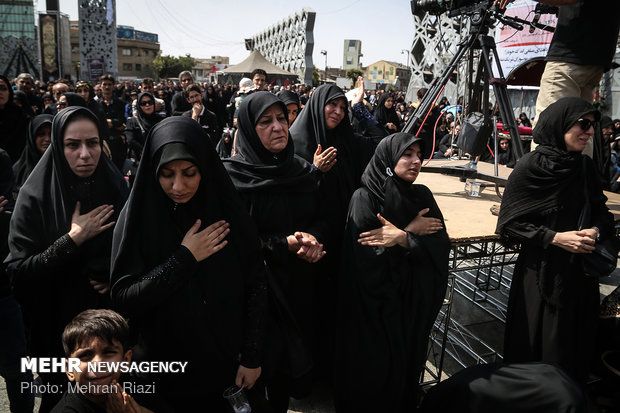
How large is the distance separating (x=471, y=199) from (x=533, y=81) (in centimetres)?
1455

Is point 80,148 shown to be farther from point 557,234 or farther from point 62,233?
point 557,234

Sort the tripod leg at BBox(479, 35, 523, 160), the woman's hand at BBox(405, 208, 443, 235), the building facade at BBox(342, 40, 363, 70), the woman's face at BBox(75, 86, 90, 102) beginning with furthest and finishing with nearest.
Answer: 1. the building facade at BBox(342, 40, 363, 70)
2. the woman's face at BBox(75, 86, 90, 102)
3. the tripod leg at BBox(479, 35, 523, 160)
4. the woman's hand at BBox(405, 208, 443, 235)

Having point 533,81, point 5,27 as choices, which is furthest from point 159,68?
point 533,81

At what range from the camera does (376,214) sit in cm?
213

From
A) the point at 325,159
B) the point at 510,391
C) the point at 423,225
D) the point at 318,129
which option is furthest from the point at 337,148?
the point at 510,391

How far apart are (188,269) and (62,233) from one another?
74 cm

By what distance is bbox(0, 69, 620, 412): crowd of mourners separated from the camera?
4.79ft

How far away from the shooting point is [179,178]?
142cm

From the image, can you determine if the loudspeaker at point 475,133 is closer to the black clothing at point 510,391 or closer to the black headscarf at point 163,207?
the black clothing at point 510,391

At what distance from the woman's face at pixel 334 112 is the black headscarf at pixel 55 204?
4.68ft

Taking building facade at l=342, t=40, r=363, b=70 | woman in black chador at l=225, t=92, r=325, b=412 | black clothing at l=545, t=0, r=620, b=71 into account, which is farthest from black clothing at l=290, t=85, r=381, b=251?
building facade at l=342, t=40, r=363, b=70

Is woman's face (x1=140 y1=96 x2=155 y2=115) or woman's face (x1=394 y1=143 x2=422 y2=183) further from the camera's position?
woman's face (x1=140 y1=96 x2=155 y2=115)

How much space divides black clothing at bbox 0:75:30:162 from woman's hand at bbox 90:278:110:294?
2.64 meters

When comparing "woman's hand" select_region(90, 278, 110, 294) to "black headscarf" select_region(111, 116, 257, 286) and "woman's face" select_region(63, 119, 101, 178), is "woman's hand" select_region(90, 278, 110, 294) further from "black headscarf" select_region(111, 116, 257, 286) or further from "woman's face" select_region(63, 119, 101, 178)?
"woman's face" select_region(63, 119, 101, 178)
